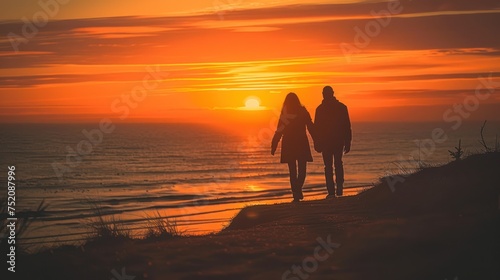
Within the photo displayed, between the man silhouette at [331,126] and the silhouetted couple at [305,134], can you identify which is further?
the man silhouette at [331,126]

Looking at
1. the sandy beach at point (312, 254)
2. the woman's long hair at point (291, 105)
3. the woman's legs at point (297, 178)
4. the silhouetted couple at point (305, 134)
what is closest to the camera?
the sandy beach at point (312, 254)

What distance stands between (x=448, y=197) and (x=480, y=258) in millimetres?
4043

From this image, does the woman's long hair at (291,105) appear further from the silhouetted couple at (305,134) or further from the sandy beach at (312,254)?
the sandy beach at (312,254)

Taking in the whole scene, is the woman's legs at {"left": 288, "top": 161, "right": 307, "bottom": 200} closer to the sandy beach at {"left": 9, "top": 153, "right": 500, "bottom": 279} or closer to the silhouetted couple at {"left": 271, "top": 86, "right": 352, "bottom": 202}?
the silhouetted couple at {"left": 271, "top": 86, "right": 352, "bottom": 202}

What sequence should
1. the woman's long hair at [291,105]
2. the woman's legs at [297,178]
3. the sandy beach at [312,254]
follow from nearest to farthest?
the sandy beach at [312,254], the woman's long hair at [291,105], the woman's legs at [297,178]

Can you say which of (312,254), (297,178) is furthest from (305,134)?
(312,254)

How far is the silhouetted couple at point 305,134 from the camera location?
43.9ft

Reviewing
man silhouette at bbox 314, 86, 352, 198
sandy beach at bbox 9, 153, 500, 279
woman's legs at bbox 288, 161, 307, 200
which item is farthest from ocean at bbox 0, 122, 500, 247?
sandy beach at bbox 9, 153, 500, 279

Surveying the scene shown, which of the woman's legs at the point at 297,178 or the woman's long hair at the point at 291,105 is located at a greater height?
the woman's long hair at the point at 291,105

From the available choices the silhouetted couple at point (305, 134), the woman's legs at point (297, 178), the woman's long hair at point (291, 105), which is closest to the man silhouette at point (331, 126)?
the silhouetted couple at point (305, 134)

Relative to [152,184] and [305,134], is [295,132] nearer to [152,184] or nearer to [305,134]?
[305,134]

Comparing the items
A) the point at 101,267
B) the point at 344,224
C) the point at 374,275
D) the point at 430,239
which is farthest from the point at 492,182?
the point at 101,267

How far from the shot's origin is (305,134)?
44.8 feet

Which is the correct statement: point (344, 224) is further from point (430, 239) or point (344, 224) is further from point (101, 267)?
point (101, 267)
